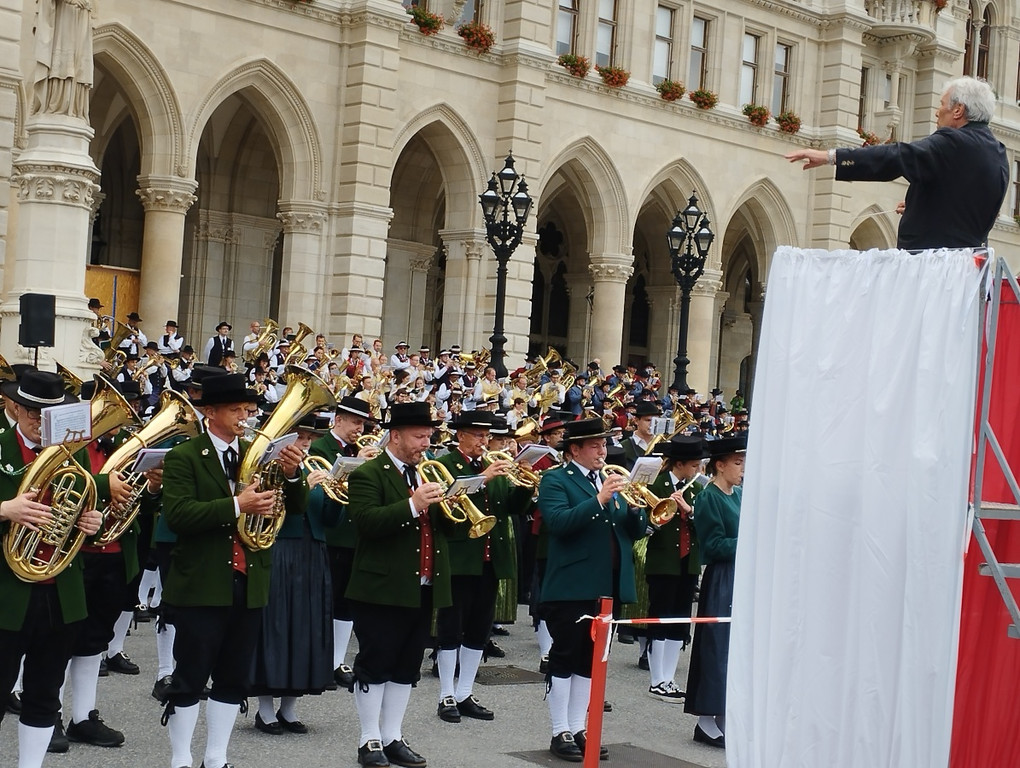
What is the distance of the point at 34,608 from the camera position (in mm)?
5934

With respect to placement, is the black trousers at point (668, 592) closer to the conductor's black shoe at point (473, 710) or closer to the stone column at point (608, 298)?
the conductor's black shoe at point (473, 710)

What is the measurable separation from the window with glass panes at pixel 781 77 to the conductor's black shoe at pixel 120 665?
97.2 feet

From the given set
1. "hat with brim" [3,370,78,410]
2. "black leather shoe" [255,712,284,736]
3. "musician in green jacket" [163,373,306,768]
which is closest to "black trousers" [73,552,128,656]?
"black leather shoe" [255,712,284,736]

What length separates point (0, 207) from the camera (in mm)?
18516

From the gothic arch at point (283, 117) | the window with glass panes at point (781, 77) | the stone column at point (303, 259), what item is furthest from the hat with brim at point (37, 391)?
the window with glass panes at point (781, 77)

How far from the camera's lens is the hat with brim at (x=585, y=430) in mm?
7984

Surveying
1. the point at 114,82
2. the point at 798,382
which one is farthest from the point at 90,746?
the point at 114,82

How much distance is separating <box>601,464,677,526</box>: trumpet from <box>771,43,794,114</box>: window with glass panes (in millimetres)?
28418

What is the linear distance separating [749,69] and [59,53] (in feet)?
68.7

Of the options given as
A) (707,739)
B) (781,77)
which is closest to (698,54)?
(781,77)

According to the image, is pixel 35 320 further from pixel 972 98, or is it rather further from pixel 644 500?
pixel 972 98

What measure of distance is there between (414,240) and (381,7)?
838 centimetres

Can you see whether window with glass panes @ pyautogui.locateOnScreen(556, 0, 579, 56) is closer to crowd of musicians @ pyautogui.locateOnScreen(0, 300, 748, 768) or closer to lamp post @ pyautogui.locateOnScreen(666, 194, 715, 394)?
lamp post @ pyautogui.locateOnScreen(666, 194, 715, 394)

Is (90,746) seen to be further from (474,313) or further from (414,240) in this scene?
(414,240)
